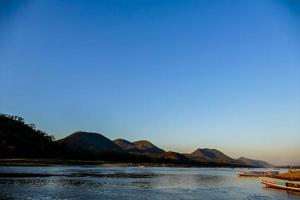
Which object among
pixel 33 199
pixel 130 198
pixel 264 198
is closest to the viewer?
pixel 33 199

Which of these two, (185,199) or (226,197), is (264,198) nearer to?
(226,197)

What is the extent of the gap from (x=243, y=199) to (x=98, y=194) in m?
19.4

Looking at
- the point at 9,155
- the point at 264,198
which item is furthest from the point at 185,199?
the point at 9,155

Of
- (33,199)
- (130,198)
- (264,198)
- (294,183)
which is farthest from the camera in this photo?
(294,183)

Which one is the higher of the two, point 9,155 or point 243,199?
point 9,155

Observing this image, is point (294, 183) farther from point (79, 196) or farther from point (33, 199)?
point (33, 199)

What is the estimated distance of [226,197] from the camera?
56344 mm

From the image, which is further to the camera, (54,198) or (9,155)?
(9,155)

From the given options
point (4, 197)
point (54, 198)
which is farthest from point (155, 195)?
point (4, 197)

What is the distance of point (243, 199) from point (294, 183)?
16978 millimetres

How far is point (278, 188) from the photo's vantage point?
71438mm

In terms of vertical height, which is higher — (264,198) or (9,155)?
(9,155)

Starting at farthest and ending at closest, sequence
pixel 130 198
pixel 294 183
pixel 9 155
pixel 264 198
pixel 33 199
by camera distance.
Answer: pixel 9 155 → pixel 294 183 → pixel 264 198 → pixel 130 198 → pixel 33 199

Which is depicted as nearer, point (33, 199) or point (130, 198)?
point (33, 199)
